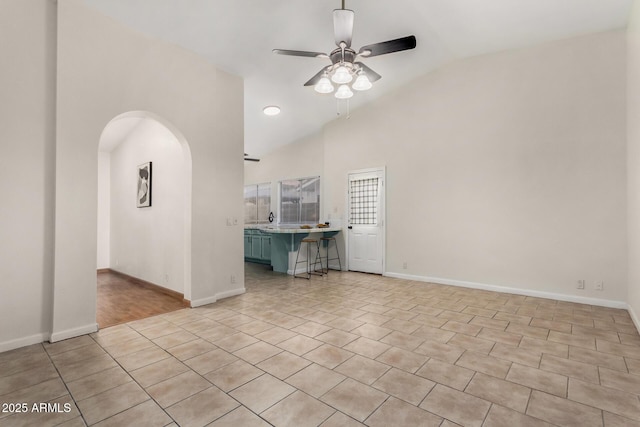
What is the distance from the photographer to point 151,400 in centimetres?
199

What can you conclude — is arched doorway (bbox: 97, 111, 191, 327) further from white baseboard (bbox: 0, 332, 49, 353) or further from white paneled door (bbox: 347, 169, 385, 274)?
white paneled door (bbox: 347, 169, 385, 274)

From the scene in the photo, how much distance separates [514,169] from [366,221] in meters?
2.72

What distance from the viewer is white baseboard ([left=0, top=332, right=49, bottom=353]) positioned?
108 inches

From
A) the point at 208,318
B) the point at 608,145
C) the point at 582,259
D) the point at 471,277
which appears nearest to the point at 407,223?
the point at 471,277

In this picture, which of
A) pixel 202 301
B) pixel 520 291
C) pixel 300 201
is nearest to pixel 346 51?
pixel 202 301

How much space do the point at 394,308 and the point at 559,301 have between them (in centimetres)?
234

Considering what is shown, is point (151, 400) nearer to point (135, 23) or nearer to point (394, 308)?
point (394, 308)

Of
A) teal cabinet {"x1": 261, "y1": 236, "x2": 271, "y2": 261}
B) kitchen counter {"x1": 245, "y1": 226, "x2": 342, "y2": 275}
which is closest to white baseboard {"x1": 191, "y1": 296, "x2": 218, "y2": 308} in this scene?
kitchen counter {"x1": 245, "y1": 226, "x2": 342, "y2": 275}

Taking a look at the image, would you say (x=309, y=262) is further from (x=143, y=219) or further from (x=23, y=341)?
(x=23, y=341)

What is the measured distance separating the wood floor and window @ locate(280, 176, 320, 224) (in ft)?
12.9

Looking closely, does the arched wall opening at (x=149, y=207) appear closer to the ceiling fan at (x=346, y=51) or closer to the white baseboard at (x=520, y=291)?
the ceiling fan at (x=346, y=51)

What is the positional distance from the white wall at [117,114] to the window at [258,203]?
14.0 feet

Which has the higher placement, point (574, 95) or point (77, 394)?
point (574, 95)

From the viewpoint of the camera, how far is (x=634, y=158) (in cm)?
344
